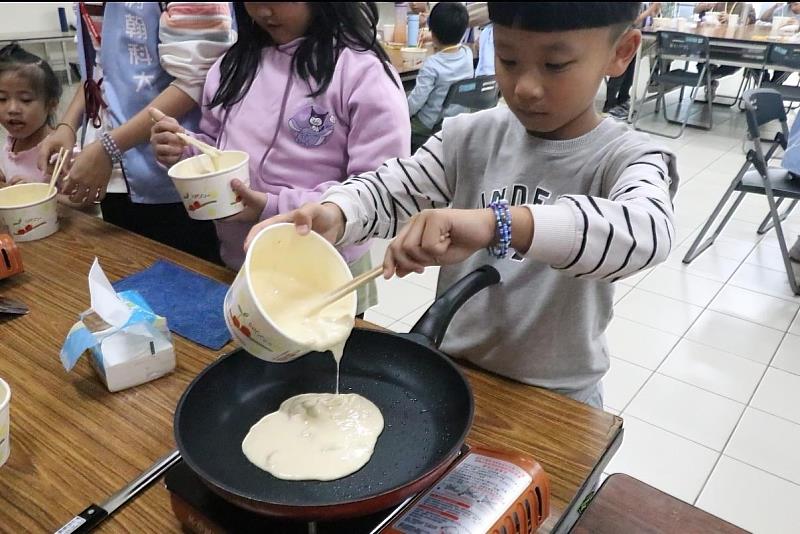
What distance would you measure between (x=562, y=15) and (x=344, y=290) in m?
0.32

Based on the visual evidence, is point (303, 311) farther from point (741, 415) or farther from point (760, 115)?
point (760, 115)

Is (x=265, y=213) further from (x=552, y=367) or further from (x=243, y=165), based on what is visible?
(x=552, y=367)

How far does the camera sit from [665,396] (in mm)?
1828

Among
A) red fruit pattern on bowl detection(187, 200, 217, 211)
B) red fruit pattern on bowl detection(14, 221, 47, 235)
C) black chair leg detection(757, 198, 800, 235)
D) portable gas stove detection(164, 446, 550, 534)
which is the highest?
red fruit pattern on bowl detection(187, 200, 217, 211)

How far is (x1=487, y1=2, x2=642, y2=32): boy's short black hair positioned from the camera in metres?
0.39

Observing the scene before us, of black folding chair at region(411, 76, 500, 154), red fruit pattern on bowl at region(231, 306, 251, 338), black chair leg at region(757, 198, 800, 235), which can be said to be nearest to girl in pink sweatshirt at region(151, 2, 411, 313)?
red fruit pattern on bowl at region(231, 306, 251, 338)

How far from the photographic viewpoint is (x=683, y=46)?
4.24 m

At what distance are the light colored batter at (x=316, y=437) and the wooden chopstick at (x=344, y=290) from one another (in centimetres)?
13

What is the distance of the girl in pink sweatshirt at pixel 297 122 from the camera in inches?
34.4

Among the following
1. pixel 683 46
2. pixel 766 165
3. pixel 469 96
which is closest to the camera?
pixel 766 165

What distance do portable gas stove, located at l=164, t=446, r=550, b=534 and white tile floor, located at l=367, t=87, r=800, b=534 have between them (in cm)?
55

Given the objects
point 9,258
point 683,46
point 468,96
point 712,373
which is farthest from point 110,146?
point 683,46

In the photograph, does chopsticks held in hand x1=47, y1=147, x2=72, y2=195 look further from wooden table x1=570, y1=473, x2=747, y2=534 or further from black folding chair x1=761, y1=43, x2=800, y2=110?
black folding chair x1=761, y1=43, x2=800, y2=110

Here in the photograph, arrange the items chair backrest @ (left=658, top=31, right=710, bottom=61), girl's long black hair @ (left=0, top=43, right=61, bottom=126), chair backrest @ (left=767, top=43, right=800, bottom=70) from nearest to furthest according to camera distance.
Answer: girl's long black hair @ (left=0, top=43, right=61, bottom=126) < chair backrest @ (left=767, top=43, right=800, bottom=70) < chair backrest @ (left=658, top=31, right=710, bottom=61)
